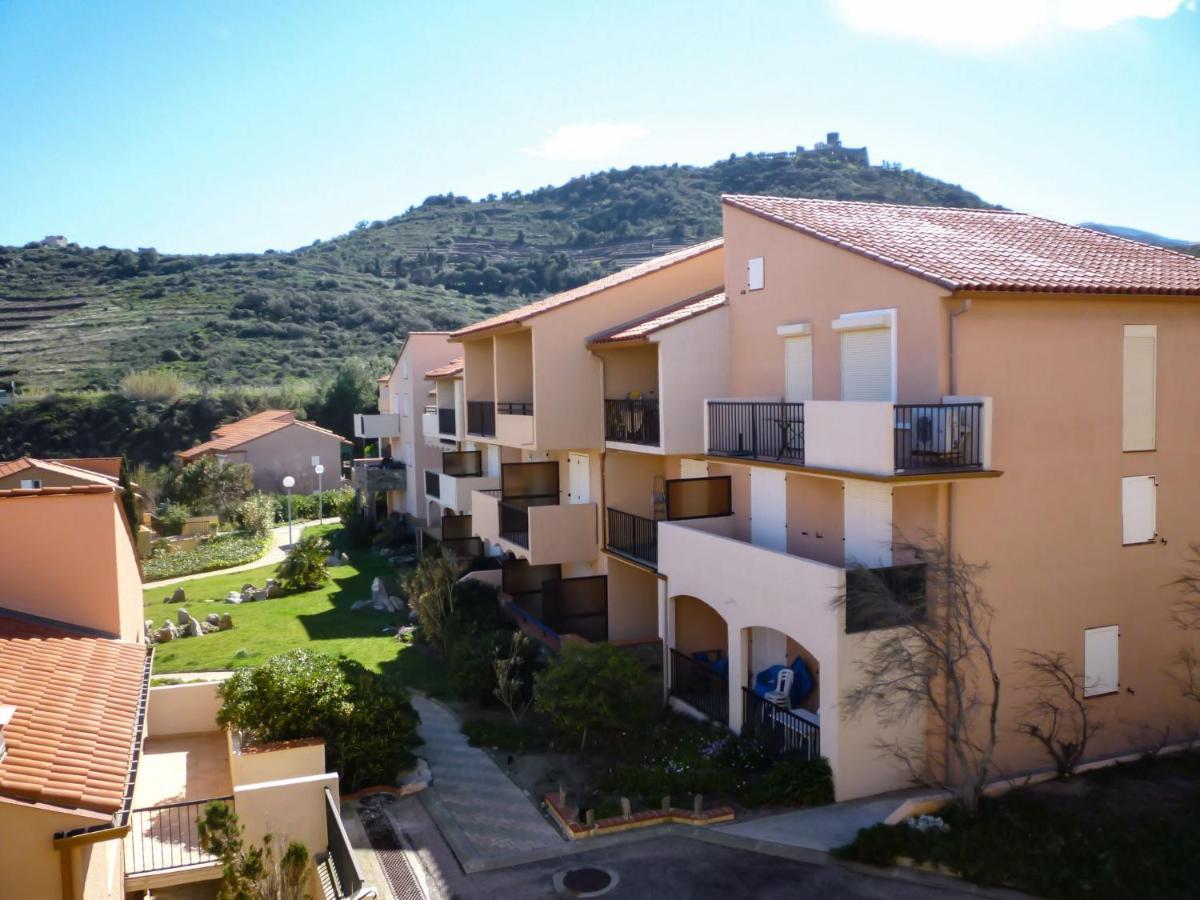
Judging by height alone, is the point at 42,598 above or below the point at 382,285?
below

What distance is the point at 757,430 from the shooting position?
58.9 feet

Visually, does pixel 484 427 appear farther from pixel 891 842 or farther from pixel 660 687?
pixel 891 842

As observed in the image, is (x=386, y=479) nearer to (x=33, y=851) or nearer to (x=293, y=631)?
(x=293, y=631)

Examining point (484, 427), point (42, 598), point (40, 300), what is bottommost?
point (42, 598)

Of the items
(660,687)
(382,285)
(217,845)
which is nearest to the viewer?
(217,845)

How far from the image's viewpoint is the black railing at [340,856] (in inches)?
448

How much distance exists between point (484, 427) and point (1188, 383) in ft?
57.3

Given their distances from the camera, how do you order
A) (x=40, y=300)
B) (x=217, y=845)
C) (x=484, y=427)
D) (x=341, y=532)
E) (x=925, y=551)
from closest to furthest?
(x=217, y=845) < (x=925, y=551) < (x=484, y=427) < (x=341, y=532) < (x=40, y=300)

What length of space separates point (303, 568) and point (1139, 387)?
87.5 ft

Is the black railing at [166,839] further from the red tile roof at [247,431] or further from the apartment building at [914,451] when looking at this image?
the red tile roof at [247,431]

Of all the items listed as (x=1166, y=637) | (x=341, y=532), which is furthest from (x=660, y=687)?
(x=341, y=532)

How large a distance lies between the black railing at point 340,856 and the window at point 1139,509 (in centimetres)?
1280

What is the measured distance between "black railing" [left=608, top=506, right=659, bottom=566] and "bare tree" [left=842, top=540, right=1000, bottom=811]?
771cm

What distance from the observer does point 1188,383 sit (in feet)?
53.3
